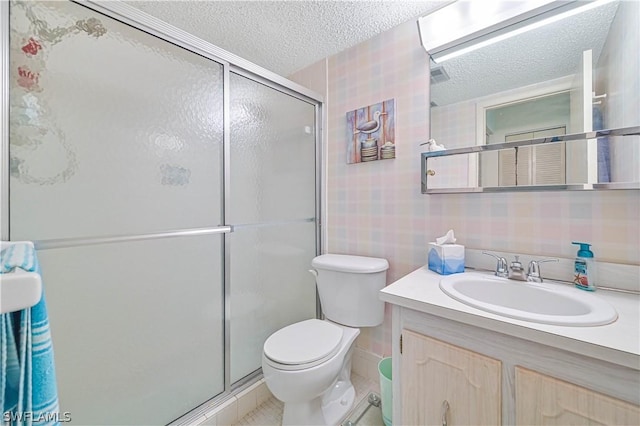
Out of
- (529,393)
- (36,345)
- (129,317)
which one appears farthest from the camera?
(129,317)

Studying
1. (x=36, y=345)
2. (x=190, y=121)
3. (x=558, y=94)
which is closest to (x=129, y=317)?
(x=36, y=345)

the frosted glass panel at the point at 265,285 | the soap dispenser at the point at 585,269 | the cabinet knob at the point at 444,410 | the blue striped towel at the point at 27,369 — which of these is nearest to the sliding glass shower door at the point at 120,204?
the frosted glass panel at the point at 265,285

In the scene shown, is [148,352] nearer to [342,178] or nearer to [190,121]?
[190,121]

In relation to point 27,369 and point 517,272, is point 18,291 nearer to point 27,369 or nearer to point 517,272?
point 27,369

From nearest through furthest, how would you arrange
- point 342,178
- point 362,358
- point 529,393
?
1. point 529,393
2. point 362,358
3. point 342,178

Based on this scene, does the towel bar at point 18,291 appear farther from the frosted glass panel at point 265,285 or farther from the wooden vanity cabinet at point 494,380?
the frosted glass panel at point 265,285

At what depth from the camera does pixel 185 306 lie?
126 cm

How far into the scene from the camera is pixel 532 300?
3.35 feet

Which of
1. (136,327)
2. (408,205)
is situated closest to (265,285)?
(136,327)

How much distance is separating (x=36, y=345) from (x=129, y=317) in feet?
2.39

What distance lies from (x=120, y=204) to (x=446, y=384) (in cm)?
134

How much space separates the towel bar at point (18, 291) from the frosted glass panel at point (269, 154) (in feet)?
3.44

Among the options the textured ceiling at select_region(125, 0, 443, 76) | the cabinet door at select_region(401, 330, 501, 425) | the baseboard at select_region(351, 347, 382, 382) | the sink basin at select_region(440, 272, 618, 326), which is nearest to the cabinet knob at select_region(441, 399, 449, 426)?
the cabinet door at select_region(401, 330, 501, 425)

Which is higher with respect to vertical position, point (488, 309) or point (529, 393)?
point (488, 309)
